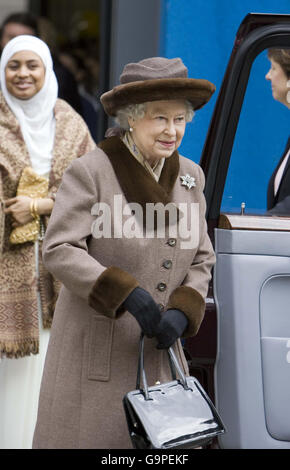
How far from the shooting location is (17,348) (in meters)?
3.72

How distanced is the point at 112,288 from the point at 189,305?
9.6 inches

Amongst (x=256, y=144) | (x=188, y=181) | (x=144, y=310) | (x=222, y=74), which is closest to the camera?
(x=144, y=310)

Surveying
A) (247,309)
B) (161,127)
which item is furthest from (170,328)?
(161,127)

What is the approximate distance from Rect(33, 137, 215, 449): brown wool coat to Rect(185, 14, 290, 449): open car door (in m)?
0.19

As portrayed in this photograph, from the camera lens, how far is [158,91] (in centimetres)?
254

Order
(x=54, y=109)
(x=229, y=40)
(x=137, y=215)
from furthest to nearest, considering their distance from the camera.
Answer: (x=229, y=40) → (x=54, y=109) → (x=137, y=215)

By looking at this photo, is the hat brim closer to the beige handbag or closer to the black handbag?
the black handbag

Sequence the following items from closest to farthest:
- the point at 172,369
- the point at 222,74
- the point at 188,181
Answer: the point at 172,369 < the point at 188,181 < the point at 222,74

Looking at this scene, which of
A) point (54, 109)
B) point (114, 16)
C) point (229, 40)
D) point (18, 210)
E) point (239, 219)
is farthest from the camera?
point (114, 16)

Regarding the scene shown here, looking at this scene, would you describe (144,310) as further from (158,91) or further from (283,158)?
(283,158)

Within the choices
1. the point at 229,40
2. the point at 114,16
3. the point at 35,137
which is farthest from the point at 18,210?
the point at 114,16

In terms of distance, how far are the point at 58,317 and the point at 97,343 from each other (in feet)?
0.54
